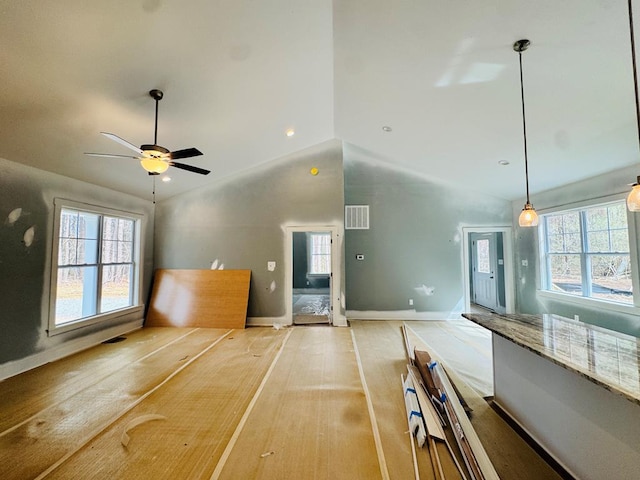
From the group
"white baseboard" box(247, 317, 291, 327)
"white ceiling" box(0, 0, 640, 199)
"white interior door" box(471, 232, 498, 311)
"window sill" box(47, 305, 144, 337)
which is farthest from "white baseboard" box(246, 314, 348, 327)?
"white interior door" box(471, 232, 498, 311)

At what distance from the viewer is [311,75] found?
3264 millimetres

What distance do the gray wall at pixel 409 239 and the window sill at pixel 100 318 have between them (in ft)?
13.4

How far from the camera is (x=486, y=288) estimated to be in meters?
6.72

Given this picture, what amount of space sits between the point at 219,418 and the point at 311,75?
3.68 m

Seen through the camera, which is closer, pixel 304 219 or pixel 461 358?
pixel 461 358

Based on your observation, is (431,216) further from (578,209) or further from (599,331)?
(599,331)

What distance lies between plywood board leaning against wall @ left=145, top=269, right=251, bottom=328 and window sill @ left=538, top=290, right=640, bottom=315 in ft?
17.6

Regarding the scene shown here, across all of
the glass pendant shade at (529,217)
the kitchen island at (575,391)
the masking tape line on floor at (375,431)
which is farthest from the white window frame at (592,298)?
the masking tape line on floor at (375,431)

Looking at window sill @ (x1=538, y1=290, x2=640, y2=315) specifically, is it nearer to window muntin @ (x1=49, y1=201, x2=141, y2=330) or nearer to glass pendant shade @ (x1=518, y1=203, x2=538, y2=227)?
glass pendant shade @ (x1=518, y1=203, x2=538, y2=227)

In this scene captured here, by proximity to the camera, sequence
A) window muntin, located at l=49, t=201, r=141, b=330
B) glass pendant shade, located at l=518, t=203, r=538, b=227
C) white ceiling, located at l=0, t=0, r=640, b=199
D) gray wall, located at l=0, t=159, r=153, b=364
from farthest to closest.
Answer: window muntin, located at l=49, t=201, r=141, b=330
gray wall, located at l=0, t=159, r=153, b=364
glass pendant shade, located at l=518, t=203, r=538, b=227
white ceiling, located at l=0, t=0, r=640, b=199

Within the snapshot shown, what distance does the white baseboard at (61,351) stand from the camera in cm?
309

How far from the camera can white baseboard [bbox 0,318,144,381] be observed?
10.2ft

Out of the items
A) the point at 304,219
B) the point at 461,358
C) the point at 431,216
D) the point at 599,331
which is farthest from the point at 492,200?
the point at 599,331

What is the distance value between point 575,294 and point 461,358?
2.29 m
